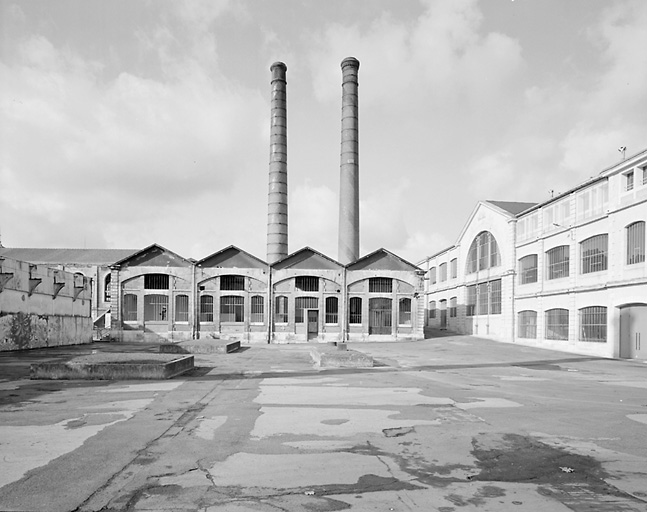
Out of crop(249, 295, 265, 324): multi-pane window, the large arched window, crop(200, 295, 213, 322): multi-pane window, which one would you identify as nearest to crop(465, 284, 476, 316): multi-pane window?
the large arched window

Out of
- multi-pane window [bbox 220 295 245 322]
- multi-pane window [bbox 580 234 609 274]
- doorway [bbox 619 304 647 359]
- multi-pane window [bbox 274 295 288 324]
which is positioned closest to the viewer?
doorway [bbox 619 304 647 359]

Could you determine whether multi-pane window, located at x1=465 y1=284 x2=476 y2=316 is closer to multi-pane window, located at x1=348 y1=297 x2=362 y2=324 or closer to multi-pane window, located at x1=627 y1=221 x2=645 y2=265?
multi-pane window, located at x1=348 y1=297 x2=362 y2=324

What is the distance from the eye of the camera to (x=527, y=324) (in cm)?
3716

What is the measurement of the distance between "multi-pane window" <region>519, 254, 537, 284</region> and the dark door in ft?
49.4

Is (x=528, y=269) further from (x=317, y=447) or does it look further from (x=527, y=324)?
(x=317, y=447)

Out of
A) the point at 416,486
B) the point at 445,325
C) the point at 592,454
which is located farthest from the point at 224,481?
the point at 445,325

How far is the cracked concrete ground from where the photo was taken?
17.4 feet

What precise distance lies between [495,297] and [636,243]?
16300mm

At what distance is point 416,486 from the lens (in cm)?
568

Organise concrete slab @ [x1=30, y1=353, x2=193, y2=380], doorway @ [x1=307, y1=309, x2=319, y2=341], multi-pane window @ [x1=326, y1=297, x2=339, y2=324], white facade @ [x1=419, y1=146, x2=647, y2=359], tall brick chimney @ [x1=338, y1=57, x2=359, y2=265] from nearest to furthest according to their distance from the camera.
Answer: concrete slab @ [x1=30, y1=353, x2=193, y2=380] < white facade @ [x1=419, y1=146, x2=647, y2=359] < doorway @ [x1=307, y1=309, x2=319, y2=341] < multi-pane window @ [x1=326, y1=297, x2=339, y2=324] < tall brick chimney @ [x1=338, y1=57, x2=359, y2=265]

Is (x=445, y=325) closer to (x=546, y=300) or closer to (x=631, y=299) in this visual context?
(x=546, y=300)

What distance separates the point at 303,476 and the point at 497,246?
38.1 metres

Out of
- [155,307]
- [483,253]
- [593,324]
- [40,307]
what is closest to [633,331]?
[593,324]

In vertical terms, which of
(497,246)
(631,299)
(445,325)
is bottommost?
(445,325)
